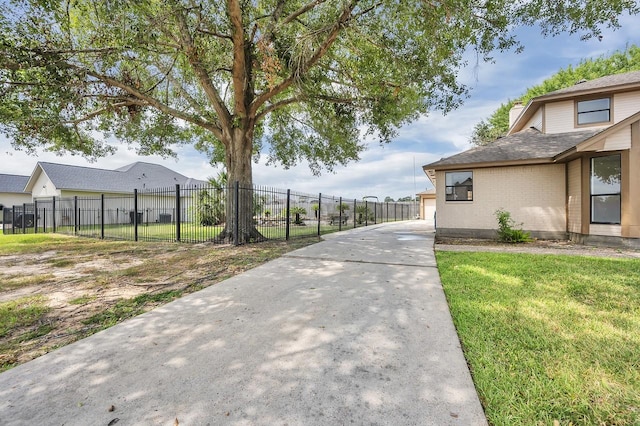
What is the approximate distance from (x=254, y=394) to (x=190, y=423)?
16.2 inches

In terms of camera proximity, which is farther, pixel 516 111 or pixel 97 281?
pixel 516 111

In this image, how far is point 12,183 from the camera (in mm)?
26516

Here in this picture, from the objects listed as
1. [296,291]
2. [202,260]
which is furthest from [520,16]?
[202,260]

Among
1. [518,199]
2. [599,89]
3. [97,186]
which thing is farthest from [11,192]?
[599,89]

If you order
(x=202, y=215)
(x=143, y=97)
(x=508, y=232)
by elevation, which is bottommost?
(x=508, y=232)

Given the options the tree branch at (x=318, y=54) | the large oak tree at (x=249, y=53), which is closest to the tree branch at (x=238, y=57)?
the large oak tree at (x=249, y=53)

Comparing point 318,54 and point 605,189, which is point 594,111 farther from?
point 318,54

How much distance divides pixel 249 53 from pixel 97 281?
7450 millimetres

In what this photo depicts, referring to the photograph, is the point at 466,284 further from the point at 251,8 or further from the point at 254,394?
the point at 251,8

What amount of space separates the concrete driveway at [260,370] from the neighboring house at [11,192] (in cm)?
3318

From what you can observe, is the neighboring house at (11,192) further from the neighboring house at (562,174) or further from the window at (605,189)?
the window at (605,189)

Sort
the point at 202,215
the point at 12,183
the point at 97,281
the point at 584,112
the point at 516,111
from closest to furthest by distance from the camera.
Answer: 1. the point at 97,281
2. the point at 584,112
3. the point at 516,111
4. the point at 202,215
5. the point at 12,183

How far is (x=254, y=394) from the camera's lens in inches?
74.6

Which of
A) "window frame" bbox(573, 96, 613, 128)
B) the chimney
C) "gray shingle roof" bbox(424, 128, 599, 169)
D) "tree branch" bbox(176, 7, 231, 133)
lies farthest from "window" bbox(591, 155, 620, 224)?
"tree branch" bbox(176, 7, 231, 133)
